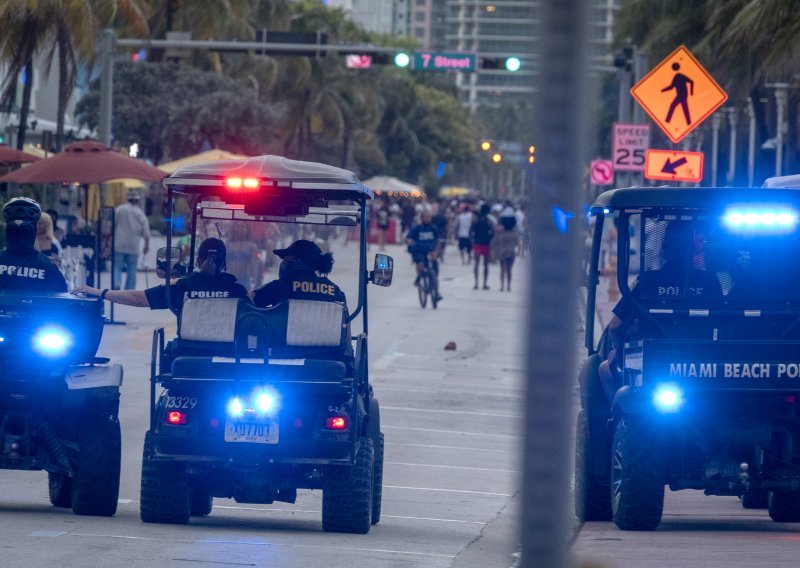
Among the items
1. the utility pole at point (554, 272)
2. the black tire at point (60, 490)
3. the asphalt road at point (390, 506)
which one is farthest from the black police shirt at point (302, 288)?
the utility pole at point (554, 272)

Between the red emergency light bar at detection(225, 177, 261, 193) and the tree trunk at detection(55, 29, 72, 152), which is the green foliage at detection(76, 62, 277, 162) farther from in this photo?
the red emergency light bar at detection(225, 177, 261, 193)

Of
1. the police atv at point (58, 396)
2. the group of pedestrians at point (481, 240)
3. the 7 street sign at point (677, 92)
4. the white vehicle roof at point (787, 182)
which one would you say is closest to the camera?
the police atv at point (58, 396)

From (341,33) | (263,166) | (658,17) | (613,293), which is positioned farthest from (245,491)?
(341,33)

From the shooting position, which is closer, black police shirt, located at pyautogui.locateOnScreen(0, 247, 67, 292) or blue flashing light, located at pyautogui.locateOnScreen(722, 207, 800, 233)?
blue flashing light, located at pyautogui.locateOnScreen(722, 207, 800, 233)

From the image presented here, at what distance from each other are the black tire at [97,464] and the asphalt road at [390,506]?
0.13 m

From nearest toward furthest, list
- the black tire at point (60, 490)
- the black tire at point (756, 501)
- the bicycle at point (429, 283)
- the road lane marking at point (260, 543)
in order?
the road lane marking at point (260, 543) → the black tire at point (60, 490) → the black tire at point (756, 501) → the bicycle at point (429, 283)

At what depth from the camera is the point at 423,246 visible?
29.3 metres

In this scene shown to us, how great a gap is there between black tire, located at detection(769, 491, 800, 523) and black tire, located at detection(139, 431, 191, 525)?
3402 millimetres

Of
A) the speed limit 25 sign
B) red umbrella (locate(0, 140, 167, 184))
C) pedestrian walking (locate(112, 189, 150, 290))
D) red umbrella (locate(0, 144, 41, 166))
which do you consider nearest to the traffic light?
the speed limit 25 sign

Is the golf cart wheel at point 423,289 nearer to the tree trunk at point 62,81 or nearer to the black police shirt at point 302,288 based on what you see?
the tree trunk at point 62,81

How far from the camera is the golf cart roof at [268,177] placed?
9.03 m

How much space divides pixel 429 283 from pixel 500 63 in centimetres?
630

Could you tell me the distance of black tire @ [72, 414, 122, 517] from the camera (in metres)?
8.77

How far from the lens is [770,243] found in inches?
357
